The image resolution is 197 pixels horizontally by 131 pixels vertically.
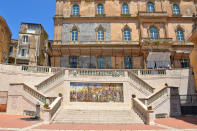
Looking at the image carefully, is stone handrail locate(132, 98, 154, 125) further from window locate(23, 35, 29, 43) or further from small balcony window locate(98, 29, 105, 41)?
window locate(23, 35, 29, 43)

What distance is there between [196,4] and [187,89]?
73.6 feet

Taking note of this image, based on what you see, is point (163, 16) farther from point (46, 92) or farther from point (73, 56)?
point (46, 92)

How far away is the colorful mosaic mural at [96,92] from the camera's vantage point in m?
16.0

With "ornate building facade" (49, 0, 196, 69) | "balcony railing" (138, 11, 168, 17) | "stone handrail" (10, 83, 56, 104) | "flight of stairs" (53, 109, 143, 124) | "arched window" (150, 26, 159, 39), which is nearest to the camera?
"flight of stairs" (53, 109, 143, 124)

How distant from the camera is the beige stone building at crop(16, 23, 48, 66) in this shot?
104ft

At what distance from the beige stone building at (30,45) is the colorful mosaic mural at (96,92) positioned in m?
17.7

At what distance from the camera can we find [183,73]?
1961 cm

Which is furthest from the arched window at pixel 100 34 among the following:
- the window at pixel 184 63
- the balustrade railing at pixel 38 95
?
the balustrade railing at pixel 38 95

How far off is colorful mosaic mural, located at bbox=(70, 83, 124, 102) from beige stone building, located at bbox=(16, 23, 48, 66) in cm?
1769

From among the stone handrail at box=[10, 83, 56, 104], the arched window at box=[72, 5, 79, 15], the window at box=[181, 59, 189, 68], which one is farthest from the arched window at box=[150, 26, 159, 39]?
the stone handrail at box=[10, 83, 56, 104]

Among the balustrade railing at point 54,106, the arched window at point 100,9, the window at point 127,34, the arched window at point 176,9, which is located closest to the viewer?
the balustrade railing at point 54,106

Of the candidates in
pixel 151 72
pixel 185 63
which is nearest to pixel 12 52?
pixel 151 72

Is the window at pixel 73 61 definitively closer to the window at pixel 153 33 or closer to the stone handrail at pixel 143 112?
the window at pixel 153 33

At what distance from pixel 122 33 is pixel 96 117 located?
786 inches
